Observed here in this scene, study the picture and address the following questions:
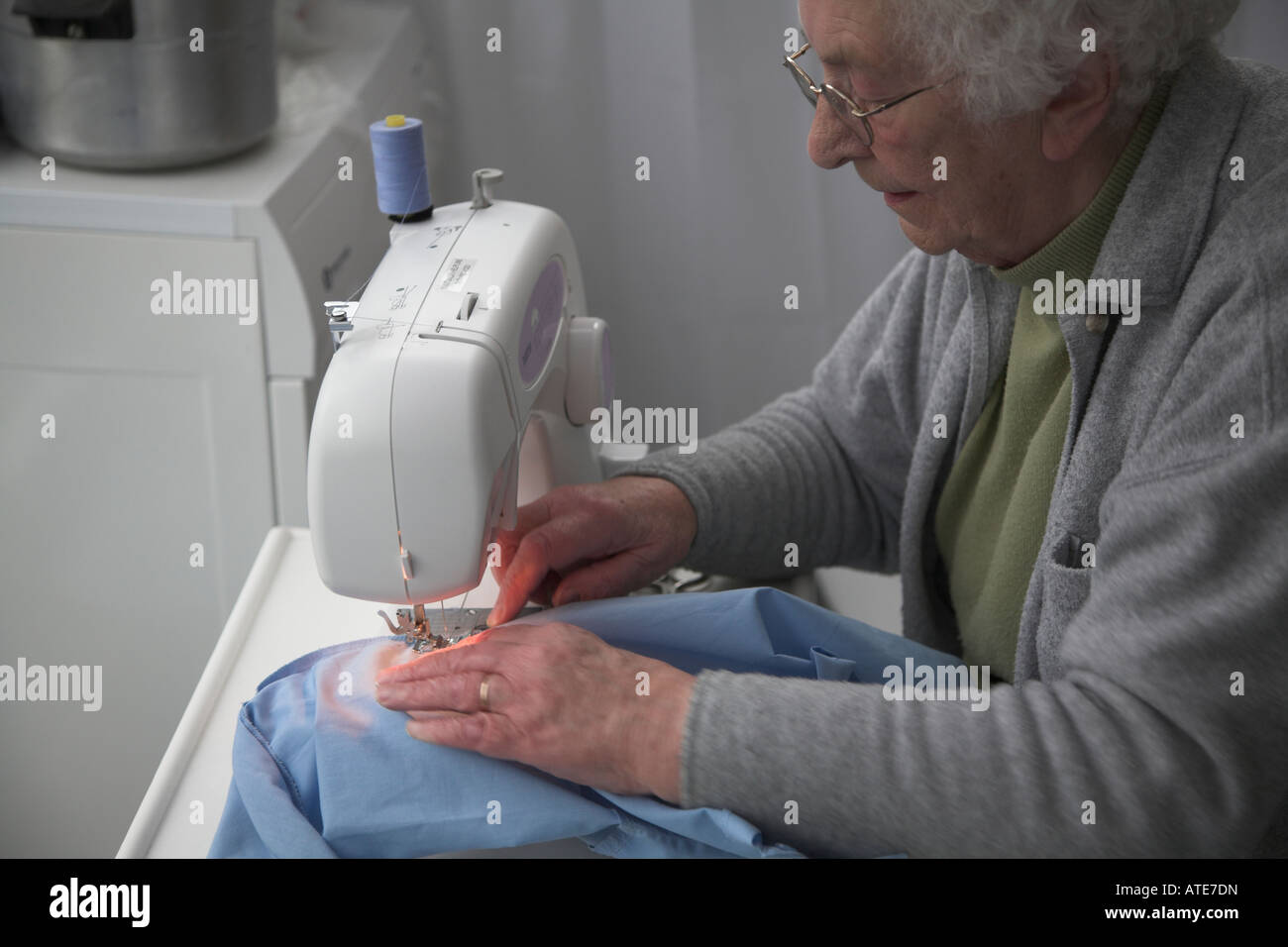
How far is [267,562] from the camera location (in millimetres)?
1420

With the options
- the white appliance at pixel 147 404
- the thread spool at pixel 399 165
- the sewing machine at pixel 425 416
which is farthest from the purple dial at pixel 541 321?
the white appliance at pixel 147 404

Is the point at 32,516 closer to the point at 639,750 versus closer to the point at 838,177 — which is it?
the point at 639,750

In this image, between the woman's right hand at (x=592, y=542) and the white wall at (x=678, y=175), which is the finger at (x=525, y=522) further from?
the white wall at (x=678, y=175)

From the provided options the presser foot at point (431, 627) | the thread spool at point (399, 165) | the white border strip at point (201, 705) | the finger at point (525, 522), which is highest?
the thread spool at point (399, 165)

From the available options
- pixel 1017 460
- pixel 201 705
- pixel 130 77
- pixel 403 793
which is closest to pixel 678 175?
pixel 130 77

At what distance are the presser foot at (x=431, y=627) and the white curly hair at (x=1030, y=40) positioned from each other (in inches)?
23.9

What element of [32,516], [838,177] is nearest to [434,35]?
[838,177]

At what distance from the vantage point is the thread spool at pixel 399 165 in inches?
42.4

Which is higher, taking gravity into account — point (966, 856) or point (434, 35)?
point (434, 35)

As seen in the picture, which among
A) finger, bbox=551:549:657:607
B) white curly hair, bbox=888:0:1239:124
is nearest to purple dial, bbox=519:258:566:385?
finger, bbox=551:549:657:607

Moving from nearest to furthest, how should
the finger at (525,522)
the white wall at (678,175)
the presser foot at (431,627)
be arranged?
the presser foot at (431,627) < the finger at (525,522) < the white wall at (678,175)

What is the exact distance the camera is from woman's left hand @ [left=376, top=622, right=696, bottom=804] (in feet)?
3.25

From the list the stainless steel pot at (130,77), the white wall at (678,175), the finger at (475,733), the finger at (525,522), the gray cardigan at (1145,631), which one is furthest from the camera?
the white wall at (678,175)
